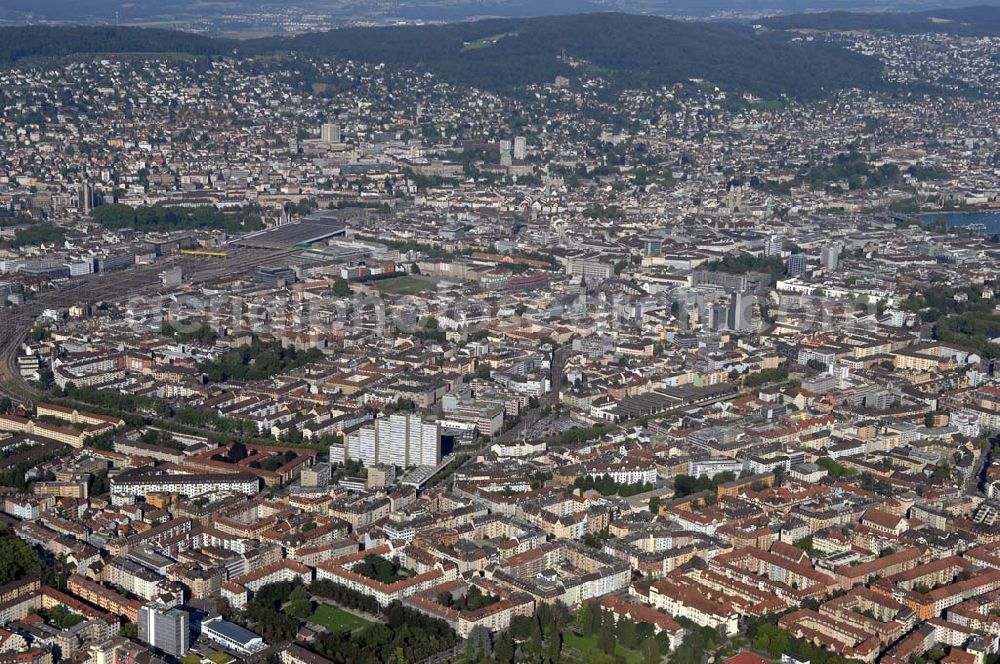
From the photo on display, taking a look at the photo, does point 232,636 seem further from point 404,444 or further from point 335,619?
point 404,444

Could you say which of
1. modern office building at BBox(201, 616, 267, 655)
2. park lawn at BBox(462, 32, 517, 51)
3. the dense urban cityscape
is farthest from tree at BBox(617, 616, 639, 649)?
park lawn at BBox(462, 32, 517, 51)

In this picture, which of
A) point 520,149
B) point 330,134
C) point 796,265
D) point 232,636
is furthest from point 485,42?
point 232,636

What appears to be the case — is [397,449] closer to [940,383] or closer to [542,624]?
[542,624]

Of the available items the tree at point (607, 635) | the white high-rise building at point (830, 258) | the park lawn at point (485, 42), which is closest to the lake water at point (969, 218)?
the white high-rise building at point (830, 258)

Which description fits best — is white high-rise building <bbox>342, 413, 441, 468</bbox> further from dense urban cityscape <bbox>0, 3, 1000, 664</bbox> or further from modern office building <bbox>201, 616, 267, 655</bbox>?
modern office building <bbox>201, 616, 267, 655</bbox>

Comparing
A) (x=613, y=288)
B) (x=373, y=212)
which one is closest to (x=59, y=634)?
(x=613, y=288)

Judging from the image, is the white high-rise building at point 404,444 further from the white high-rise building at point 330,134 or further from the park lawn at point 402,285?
the white high-rise building at point 330,134
